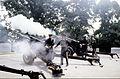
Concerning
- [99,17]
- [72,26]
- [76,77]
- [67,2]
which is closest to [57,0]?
[67,2]

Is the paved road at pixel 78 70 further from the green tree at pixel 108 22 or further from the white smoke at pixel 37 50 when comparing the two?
the green tree at pixel 108 22

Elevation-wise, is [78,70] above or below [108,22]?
below

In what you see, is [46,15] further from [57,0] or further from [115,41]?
[115,41]

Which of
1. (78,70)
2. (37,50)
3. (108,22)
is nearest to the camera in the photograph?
(78,70)

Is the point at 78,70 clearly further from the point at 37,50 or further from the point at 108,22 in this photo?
the point at 108,22

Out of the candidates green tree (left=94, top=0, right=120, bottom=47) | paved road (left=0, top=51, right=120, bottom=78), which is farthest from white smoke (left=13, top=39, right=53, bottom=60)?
green tree (left=94, top=0, right=120, bottom=47)

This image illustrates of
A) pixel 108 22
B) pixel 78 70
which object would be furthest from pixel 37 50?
pixel 108 22

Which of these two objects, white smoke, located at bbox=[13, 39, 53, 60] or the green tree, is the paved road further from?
the green tree

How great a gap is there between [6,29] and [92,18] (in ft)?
64.3

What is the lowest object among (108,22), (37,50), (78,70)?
(78,70)

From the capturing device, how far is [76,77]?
8477 mm

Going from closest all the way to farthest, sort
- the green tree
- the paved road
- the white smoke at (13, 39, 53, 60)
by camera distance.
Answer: the paved road < the white smoke at (13, 39, 53, 60) < the green tree

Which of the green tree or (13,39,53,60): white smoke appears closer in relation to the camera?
(13,39,53,60): white smoke

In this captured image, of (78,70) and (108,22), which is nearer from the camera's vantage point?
(78,70)
